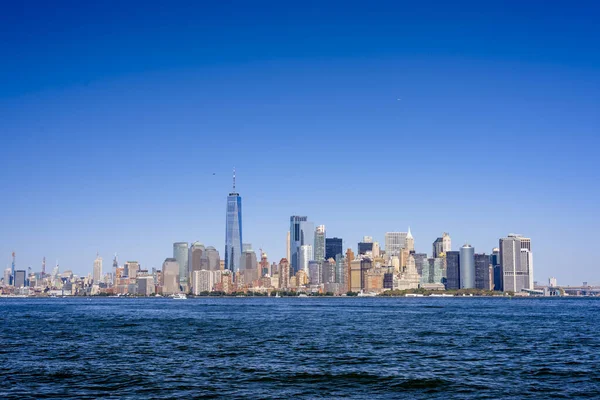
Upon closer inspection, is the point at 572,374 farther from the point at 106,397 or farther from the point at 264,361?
the point at 106,397

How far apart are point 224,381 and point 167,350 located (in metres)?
18.4

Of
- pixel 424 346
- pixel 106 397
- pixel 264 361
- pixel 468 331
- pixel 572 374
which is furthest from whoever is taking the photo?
pixel 468 331

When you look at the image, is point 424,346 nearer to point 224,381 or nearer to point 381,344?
point 381,344

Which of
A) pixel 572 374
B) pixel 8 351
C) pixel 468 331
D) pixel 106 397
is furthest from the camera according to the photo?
pixel 468 331

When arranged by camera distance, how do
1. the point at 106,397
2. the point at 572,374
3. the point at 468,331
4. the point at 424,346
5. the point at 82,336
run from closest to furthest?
the point at 106,397, the point at 572,374, the point at 424,346, the point at 82,336, the point at 468,331

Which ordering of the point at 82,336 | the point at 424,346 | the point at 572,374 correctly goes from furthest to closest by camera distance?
1. the point at 82,336
2. the point at 424,346
3. the point at 572,374

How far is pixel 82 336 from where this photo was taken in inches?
2822

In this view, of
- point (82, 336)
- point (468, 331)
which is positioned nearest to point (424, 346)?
point (468, 331)

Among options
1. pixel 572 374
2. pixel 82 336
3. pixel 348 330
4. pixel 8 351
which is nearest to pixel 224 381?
pixel 572 374

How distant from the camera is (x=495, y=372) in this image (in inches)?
1679

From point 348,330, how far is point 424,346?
2279 centimetres

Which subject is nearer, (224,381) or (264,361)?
(224,381)

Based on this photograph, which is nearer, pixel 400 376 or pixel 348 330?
pixel 400 376

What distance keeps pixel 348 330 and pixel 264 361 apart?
1365 inches
